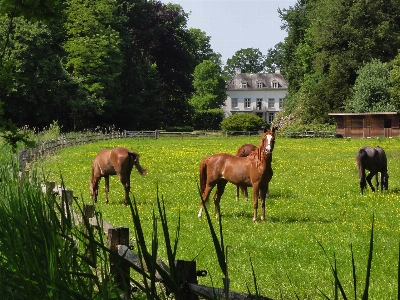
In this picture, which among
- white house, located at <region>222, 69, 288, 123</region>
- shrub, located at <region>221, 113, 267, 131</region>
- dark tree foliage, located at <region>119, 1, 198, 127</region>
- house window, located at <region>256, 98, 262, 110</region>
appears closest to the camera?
shrub, located at <region>221, 113, 267, 131</region>

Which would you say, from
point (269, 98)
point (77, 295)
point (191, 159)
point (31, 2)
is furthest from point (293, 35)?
point (77, 295)

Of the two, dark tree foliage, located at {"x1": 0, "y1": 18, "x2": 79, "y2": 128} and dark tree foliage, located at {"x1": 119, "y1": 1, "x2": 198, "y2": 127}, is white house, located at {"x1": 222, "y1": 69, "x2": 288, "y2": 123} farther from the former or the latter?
dark tree foliage, located at {"x1": 0, "y1": 18, "x2": 79, "y2": 128}

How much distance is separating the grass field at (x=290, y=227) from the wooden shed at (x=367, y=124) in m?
41.3

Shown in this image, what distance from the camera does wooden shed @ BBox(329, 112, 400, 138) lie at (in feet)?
221

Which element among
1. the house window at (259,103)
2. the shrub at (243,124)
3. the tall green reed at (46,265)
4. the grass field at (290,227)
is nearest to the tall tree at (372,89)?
the shrub at (243,124)

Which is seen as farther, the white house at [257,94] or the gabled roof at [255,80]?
the gabled roof at [255,80]

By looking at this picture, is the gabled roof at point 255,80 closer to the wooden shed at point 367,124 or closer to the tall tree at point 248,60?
the tall tree at point 248,60

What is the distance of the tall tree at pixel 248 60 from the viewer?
167125 mm

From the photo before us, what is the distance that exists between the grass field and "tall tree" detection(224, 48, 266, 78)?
463 ft

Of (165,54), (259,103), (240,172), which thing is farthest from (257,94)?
(240,172)

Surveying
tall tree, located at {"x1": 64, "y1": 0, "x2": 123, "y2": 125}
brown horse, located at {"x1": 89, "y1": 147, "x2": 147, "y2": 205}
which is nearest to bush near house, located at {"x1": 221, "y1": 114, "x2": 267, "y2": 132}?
tall tree, located at {"x1": 64, "y1": 0, "x2": 123, "y2": 125}

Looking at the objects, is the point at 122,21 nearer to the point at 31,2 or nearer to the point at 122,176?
the point at 122,176

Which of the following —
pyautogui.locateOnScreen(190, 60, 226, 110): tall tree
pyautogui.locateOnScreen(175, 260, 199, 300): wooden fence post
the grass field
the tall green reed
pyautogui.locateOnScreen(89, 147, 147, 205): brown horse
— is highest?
pyautogui.locateOnScreen(190, 60, 226, 110): tall tree

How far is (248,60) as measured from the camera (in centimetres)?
16788
